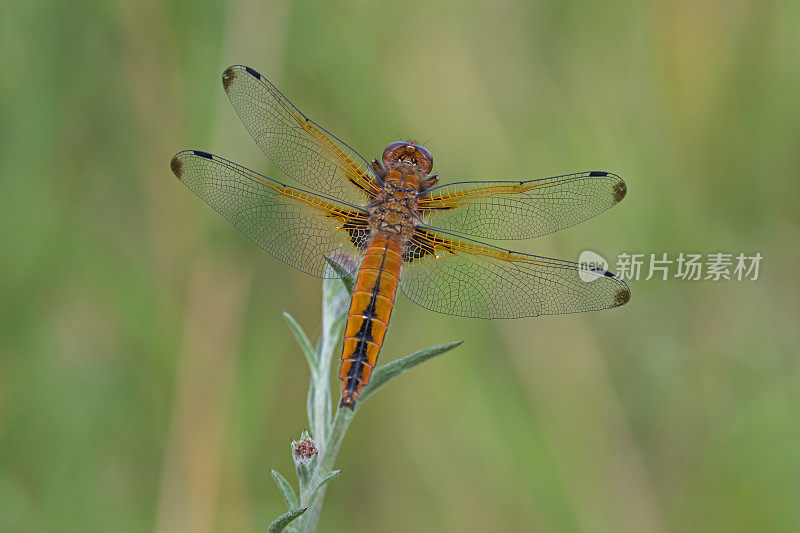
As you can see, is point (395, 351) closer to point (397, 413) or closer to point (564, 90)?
point (397, 413)

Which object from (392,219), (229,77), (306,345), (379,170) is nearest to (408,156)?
(379,170)

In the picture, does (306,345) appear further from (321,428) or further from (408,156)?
(408,156)

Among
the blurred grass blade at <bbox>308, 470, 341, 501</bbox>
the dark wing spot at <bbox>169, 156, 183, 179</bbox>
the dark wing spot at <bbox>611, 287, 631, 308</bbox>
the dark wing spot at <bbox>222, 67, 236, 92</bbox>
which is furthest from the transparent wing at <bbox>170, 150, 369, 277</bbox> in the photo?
the blurred grass blade at <bbox>308, 470, 341, 501</bbox>

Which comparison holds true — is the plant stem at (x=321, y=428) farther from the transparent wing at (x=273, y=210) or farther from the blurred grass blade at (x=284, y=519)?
the transparent wing at (x=273, y=210)

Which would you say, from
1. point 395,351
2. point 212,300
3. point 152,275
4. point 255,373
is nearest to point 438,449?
point 395,351

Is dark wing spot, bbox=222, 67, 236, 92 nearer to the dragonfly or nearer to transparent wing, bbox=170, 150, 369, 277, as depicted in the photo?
the dragonfly
